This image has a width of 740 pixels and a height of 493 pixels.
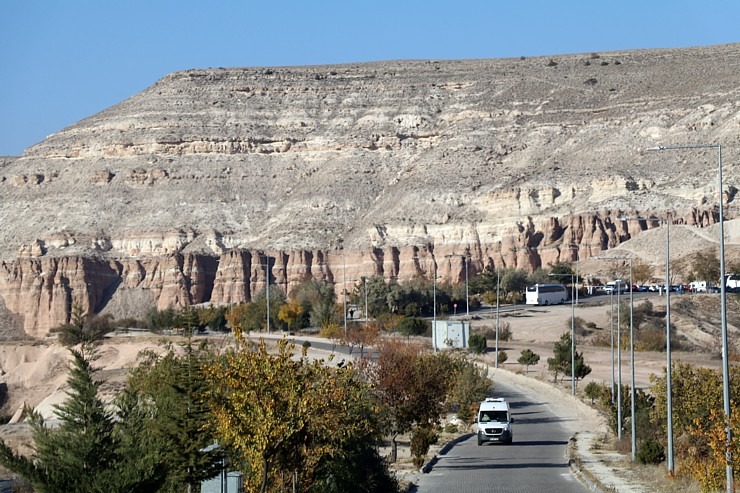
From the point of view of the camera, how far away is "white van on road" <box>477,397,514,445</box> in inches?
1660

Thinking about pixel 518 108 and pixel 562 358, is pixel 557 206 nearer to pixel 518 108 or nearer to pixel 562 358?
pixel 518 108

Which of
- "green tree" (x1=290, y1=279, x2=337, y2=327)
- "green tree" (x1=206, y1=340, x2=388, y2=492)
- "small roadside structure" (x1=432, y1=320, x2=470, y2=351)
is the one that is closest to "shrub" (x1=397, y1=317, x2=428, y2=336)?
"green tree" (x1=290, y1=279, x2=337, y2=327)

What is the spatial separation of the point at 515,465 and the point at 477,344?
38.4m

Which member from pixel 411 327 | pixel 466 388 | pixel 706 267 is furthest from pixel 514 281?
pixel 466 388

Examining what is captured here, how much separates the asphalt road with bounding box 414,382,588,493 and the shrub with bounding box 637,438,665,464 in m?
1.99

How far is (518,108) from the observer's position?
Answer: 138500 mm

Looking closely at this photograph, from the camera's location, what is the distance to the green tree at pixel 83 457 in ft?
52.0

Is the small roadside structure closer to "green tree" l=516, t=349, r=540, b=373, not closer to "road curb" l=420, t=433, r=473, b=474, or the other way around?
"green tree" l=516, t=349, r=540, b=373

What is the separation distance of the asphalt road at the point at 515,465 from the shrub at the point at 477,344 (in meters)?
21.1

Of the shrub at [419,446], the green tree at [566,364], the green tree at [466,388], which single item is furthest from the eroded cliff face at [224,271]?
the shrub at [419,446]

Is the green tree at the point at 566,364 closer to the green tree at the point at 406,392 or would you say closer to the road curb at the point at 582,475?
the road curb at the point at 582,475

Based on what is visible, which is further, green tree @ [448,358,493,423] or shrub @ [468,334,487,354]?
shrub @ [468,334,487,354]

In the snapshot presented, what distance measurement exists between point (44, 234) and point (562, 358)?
71518 mm

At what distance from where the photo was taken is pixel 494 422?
42.3 meters
